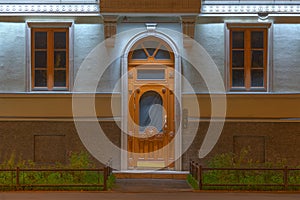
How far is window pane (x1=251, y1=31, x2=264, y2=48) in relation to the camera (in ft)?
60.6

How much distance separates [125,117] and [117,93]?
80 centimetres

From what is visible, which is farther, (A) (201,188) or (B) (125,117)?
(B) (125,117)

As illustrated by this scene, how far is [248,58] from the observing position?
1847 cm

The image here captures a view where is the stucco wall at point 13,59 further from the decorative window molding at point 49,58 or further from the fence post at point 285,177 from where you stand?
the fence post at point 285,177

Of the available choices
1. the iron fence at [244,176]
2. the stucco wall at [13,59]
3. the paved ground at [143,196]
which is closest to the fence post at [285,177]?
the iron fence at [244,176]

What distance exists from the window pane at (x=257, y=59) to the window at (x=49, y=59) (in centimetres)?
573

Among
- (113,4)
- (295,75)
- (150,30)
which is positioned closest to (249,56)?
(295,75)

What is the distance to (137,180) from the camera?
57.7 feet

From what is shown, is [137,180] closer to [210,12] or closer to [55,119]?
[55,119]

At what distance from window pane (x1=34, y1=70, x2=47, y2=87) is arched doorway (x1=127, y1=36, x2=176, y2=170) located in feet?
8.56

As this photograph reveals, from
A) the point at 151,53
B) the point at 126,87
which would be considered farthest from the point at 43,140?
the point at 151,53

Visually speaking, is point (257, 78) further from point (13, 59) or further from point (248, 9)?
point (13, 59)

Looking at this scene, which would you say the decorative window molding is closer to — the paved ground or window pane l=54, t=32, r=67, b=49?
window pane l=54, t=32, r=67, b=49

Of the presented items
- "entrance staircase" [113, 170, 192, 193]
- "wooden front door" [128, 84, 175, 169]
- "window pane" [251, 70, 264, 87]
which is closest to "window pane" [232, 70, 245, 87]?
"window pane" [251, 70, 264, 87]
